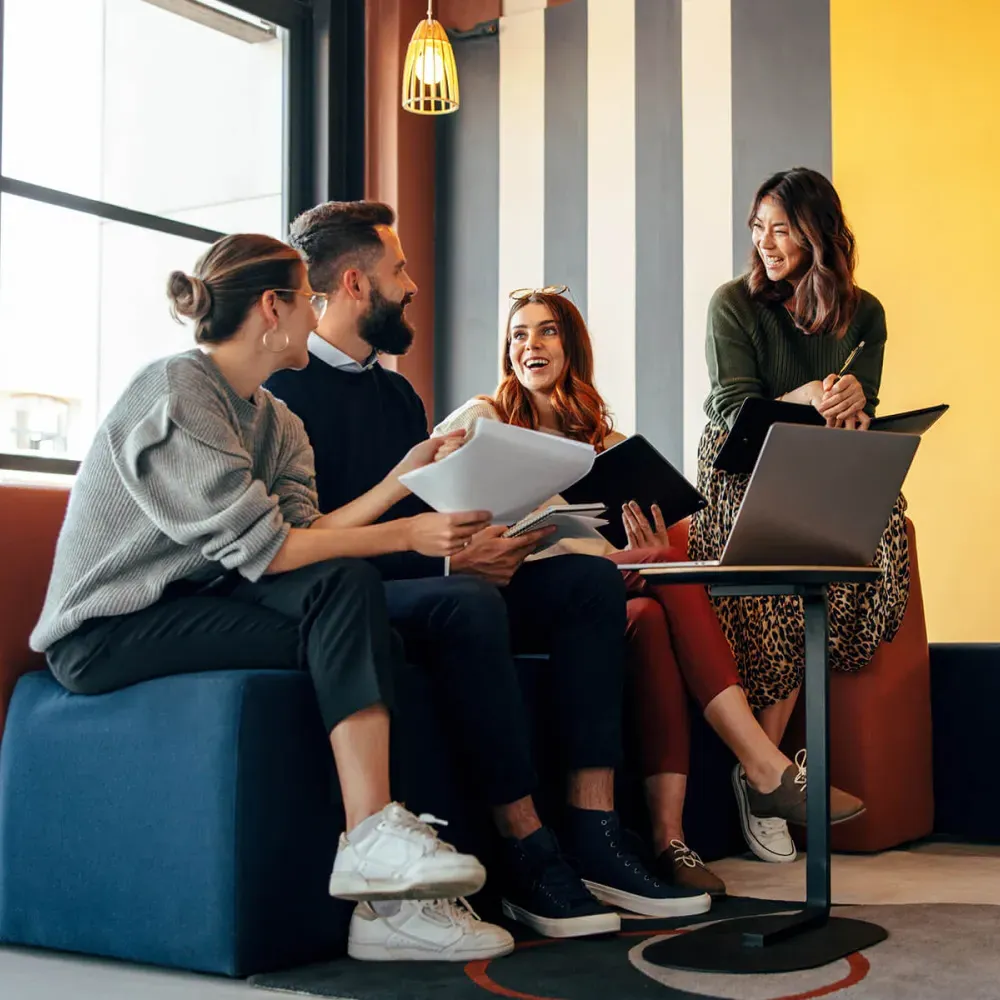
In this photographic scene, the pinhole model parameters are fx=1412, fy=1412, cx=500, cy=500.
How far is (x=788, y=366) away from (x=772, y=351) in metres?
0.05

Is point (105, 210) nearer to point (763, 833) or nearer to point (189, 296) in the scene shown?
point (189, 296)

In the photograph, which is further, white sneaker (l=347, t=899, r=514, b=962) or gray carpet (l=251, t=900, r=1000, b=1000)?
white sneaker (l=347, t=899, r=514, b=962)

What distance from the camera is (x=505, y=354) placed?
314 cm

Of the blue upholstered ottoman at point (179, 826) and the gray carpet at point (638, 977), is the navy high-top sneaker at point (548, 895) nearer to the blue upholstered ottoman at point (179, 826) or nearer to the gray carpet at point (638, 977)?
the gray carpet at point (638, 977)

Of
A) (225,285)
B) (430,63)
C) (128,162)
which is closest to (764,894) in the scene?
(225,285)

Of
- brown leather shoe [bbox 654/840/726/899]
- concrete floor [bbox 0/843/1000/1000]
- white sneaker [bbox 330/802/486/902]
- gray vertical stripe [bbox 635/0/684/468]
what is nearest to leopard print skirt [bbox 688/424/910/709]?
concrete floor [bbox 0/843/1000/1000]

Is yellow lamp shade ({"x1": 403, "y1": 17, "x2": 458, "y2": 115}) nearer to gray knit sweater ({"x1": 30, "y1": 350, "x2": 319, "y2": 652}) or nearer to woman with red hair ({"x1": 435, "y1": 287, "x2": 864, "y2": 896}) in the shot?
woman with red hair ({"x1": 435, "y1": 287, "x2": 864, "y2": 896})

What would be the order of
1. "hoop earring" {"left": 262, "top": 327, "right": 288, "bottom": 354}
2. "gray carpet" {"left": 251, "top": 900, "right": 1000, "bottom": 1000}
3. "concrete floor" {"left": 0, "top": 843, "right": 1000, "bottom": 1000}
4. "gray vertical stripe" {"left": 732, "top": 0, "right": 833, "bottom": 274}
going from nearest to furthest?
"gray carpet" {"left": 251, "top": 900, "right": 1000, "bottom": 1000} < "concrete floor" {"left": 0, "top": 843, "right": 1000, "bottom": 1000} < "hoop earring" {"left": 262, "top": 327, "right": 288, "bottom": 354} < "gray vertical stripe" {"left": 732, "top": 0, "right": 833, "bottom": 274}

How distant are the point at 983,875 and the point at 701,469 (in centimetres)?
99

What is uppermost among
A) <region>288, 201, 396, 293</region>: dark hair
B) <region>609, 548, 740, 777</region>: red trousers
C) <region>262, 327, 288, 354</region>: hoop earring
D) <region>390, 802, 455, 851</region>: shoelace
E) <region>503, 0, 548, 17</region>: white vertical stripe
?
<region>503, 0, 548, 17</region>: white vertical stripe

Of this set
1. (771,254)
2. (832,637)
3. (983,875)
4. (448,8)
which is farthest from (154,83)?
(983,875)

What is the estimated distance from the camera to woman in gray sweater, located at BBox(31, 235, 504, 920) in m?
1.89

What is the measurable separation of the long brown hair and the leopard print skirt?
0.26 meters

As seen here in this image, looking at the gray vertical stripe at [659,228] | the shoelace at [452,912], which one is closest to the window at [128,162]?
the gray vertical stripe at [659,228]
